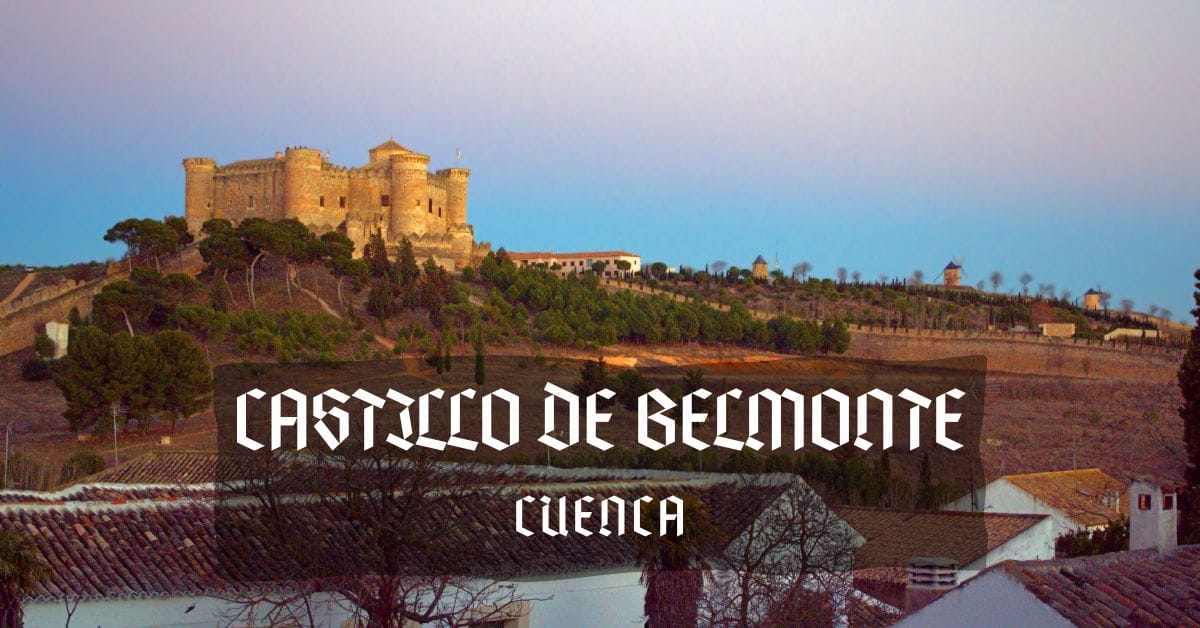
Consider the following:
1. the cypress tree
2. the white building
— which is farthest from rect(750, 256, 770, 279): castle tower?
the cypress tree

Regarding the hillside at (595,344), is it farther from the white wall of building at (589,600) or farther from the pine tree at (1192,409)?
the white wall of building at (589,600)

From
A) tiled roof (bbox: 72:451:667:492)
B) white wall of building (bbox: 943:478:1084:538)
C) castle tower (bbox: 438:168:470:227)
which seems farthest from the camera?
castle tower (bbox: 438:168:470:227)

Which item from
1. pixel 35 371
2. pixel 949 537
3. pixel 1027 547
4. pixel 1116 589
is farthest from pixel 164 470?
pixel 35 371

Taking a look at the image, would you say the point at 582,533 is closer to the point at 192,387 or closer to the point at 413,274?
the point at 192,387

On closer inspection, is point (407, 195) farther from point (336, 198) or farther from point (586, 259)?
point (586, 259)

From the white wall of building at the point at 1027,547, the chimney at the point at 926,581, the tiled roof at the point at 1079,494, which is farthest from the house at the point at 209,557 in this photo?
the tiled roof at the point at 1079,494

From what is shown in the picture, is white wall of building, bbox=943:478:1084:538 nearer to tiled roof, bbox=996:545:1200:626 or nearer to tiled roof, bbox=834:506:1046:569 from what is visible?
tiled roof, bbox=834:506:1046:569
